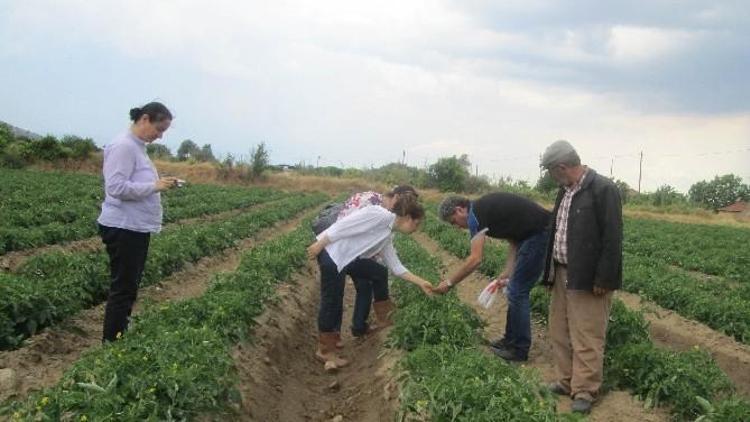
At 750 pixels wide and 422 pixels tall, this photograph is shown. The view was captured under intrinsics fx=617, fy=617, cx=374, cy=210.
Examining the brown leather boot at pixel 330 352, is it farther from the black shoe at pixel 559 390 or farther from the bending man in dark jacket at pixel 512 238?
the black shoe at pixel 559 390

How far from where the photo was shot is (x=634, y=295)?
1115 centimetres

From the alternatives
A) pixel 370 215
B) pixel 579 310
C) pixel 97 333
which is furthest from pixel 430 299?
pixel 97 333

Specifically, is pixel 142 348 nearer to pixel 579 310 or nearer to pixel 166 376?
pixel 166 376

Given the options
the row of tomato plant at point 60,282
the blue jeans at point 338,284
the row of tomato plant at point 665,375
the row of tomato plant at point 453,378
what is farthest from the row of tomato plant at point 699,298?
the row of tomato plant at point 60,282

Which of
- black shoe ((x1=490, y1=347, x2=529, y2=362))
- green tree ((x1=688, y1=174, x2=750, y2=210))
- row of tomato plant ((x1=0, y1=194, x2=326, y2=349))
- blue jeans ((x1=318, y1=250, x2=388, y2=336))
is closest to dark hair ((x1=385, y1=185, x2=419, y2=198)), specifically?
blue jeans ((x1=318, y1=250, x2=388, y2=336))

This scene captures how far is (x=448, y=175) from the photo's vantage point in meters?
59.4

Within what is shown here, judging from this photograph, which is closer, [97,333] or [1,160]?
[97,333]

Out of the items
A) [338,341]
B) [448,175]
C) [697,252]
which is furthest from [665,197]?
[338,341]

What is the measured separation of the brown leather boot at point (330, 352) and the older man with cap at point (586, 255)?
2.41m

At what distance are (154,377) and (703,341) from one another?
7.52 m

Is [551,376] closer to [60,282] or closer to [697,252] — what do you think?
[60,282]

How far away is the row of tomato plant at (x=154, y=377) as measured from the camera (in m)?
3.46

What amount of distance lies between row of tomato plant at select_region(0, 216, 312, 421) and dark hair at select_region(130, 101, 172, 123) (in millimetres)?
1726

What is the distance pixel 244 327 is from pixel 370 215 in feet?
5.57
